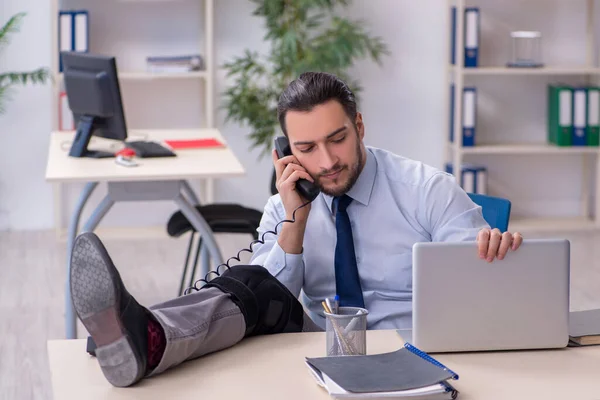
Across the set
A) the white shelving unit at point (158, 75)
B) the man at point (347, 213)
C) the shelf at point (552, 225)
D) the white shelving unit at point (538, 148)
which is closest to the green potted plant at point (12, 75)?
the white shelving unit at point (158, 75)

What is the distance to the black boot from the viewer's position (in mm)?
1845

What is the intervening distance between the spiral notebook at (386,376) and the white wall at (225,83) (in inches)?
162

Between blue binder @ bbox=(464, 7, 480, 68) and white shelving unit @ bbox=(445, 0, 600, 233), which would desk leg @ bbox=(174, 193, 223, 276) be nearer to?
white shelving unit @ bbox=(445, 0, 600, 233)

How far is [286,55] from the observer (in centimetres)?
524

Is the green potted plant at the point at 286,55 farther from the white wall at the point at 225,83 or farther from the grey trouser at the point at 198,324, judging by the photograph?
the grey trouser at the point at 198,324

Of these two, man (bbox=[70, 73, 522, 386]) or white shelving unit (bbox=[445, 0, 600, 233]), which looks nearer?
man (bbox=[70, 73, 522, 386])

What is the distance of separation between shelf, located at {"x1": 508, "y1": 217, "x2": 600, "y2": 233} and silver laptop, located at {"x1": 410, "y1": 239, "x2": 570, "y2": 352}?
3983 mm

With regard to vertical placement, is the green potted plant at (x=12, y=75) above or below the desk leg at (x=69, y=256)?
above

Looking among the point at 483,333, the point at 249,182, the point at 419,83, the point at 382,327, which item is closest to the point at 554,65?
the point at 419,83

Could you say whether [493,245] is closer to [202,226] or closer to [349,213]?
[349,213]

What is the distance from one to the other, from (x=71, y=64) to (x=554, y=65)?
3.11 m

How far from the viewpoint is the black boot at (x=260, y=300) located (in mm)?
1845

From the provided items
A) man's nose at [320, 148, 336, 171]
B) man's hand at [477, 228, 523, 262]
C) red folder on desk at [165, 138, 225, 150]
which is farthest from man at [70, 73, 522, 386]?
red folder on desk at [165, 138, 225, 150]

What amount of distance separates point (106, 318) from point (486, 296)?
648 millimetres
